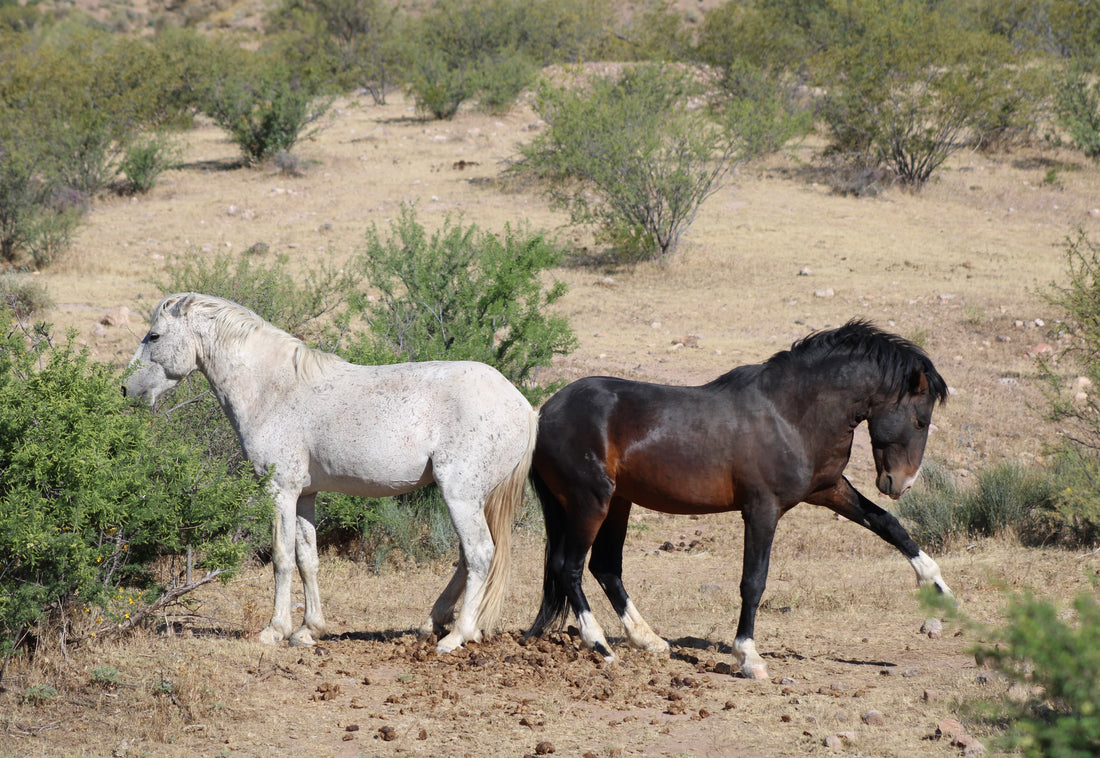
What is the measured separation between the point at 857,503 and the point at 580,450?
5.25 feet

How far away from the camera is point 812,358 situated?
5.53 meters

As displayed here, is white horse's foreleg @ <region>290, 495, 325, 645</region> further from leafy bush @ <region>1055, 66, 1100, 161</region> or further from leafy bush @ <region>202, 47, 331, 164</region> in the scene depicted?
leafy bush @ <region>1055, 66, 1100, 161</region>

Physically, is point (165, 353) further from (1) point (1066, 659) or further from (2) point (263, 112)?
(2) point (263, 112)

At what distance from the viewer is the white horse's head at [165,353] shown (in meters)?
5.66

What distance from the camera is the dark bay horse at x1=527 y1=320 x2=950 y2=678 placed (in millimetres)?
5383

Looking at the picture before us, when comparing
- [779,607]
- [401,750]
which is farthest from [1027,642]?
[779,607]

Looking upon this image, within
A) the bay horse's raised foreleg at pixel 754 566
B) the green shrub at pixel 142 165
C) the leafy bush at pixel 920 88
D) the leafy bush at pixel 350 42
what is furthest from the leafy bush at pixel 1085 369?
the leafy bush at pixel 350 42

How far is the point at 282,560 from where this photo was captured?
5.57m

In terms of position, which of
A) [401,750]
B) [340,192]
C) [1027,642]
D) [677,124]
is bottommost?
[340,192]

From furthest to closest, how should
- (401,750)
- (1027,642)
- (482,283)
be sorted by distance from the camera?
(482,283) → (401,750) → (1027,642)

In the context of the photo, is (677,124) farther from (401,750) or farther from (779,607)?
(401,750)

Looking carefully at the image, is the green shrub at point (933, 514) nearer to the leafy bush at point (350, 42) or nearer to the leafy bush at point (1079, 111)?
the leafy bush at point (1079, 111)

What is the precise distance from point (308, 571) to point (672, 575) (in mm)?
3390

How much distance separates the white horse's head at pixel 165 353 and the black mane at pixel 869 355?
9.38 ft
